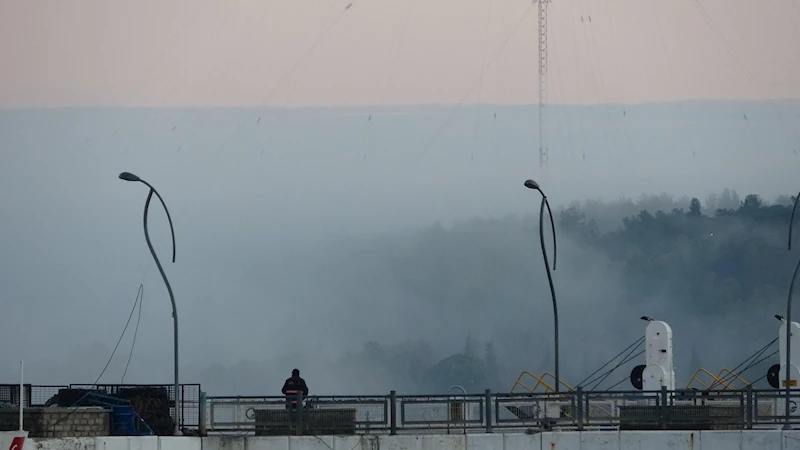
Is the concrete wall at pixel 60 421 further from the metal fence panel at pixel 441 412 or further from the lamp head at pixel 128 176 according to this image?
the lamp head at pixel 128 176

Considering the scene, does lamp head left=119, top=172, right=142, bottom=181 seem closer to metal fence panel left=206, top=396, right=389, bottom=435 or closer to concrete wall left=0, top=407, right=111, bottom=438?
metal fence panel left=206, top=396, right=389, bottom=435

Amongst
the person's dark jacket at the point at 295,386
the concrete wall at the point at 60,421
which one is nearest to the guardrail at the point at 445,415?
the concrete wall at the point at 60,421

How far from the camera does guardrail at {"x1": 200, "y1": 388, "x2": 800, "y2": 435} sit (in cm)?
4341

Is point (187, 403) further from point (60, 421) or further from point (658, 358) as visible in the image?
point (658, 358)

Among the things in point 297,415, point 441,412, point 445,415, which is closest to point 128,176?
point 297,415

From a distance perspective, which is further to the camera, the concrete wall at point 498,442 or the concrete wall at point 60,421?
the concrete wall at point 498,442

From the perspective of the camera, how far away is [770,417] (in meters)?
43.7

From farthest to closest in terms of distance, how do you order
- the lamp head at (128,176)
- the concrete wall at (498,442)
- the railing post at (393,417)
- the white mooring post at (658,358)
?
the white mooring post at (658,358), the lamp head at (128,176), the railing post at (393,417), the concrete wall at (498,442)

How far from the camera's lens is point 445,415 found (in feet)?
143

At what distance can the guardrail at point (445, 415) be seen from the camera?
4341 cm

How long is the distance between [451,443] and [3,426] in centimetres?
1280

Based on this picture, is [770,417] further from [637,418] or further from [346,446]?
[346,446]

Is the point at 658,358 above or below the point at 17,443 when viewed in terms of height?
above

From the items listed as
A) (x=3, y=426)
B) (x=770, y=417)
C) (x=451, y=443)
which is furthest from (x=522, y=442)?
(x=3, y=426)
